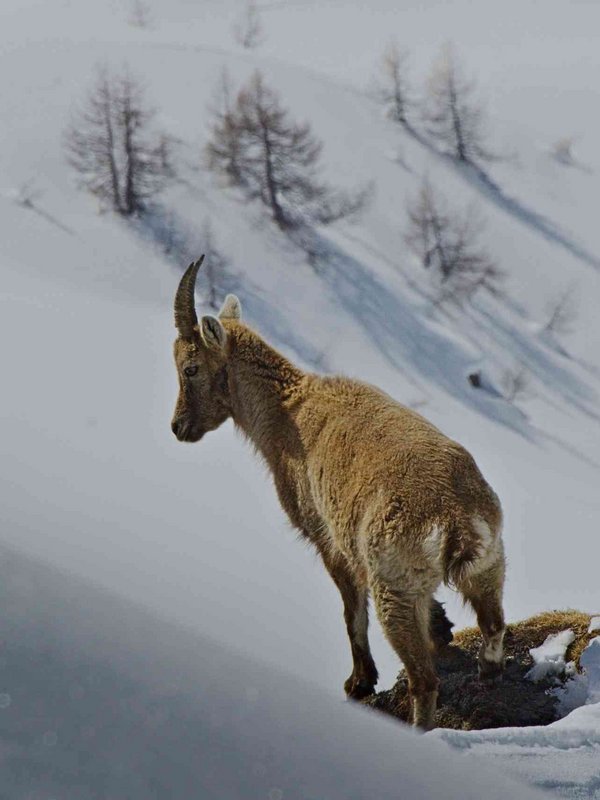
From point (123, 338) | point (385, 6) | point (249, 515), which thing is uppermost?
point (249, 515)

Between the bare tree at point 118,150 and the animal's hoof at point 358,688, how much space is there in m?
59.1

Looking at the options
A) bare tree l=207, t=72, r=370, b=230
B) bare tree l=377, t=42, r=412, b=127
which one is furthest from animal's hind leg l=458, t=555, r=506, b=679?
bare tree l=377, t=42, r=412, b=127

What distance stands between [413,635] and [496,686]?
1.11m

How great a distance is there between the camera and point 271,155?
71.9m

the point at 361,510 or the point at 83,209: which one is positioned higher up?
the point at 361,510

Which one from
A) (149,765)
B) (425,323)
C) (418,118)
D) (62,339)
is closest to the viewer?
(149,765)

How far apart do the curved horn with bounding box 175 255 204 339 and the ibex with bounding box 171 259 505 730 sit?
11 mm

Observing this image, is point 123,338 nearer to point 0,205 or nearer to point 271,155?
point 0,205

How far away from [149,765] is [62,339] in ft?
134

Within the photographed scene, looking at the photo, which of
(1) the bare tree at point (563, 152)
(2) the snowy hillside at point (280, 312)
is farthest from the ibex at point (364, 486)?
(1) the bare tree at point (563, 152)

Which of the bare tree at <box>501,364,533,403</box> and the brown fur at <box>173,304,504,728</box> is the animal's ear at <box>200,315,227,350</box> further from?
the bare tree at <box>501,364,533,403</box>

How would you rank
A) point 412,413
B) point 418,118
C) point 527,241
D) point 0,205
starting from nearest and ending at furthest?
point 412,413
point 0,205
point 527,241
point 418,118

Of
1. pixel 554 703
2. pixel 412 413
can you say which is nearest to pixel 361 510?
pixel 412 413

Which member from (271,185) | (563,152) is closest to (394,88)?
(563,152)
